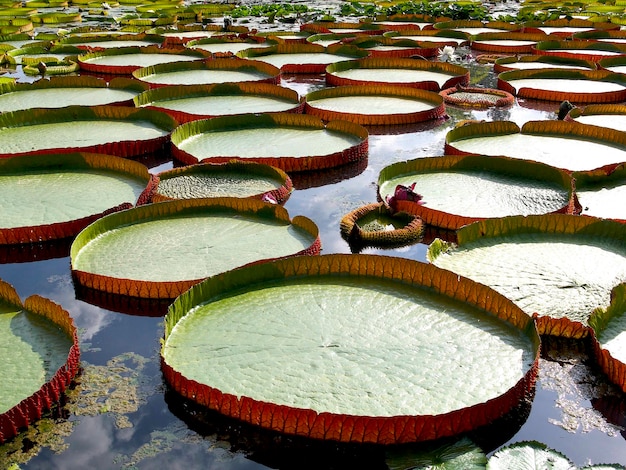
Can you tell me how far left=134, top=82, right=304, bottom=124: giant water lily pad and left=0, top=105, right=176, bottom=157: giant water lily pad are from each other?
0.99 ft

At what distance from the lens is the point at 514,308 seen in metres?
2.90

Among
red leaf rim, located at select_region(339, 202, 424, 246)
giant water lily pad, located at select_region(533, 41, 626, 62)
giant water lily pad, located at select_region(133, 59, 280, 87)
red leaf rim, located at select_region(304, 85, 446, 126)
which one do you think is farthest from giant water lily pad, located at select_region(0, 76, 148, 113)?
giant water lily pad, located at select_region(533, 41, 626, 62)

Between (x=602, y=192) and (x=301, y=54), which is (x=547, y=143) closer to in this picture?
(x=602, y=192)

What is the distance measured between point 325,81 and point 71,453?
627 centimetres

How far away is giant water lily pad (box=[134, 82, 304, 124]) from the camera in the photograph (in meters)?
6.46

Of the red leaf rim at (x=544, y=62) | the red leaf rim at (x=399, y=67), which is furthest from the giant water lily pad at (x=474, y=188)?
the red leaf rim at (x=544, y=62)

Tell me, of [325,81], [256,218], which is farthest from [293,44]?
[256,218]

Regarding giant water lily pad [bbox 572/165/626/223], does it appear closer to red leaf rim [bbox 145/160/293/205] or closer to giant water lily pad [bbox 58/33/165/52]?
red leaf rim [bbox 145/160/293/205]

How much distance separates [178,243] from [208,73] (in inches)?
191

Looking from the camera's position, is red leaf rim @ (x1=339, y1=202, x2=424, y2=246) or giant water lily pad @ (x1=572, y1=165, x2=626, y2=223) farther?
giant water lily pad @ (x1=572, y1=165, x2=626, y2=223)

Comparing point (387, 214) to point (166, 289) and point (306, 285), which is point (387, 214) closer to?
point (306, 285)

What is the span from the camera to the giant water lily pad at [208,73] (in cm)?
780

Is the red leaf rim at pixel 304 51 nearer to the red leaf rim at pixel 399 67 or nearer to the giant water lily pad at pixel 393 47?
the giant water lily pad at pixel 393 47

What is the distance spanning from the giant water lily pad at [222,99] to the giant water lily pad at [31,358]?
133 inches
